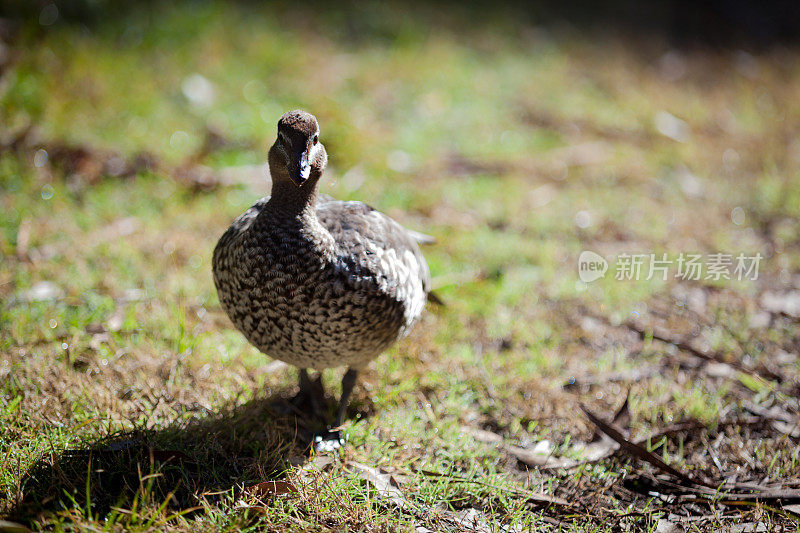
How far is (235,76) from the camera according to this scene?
5.41 metres

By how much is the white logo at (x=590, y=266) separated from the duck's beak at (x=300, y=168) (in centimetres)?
228

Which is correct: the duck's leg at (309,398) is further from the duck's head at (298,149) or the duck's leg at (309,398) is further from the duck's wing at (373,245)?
the duck's head at (298,149)

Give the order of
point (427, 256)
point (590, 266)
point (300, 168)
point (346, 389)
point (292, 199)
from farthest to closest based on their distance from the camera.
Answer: point (590, 266) < point (427, 256) < point (346, 389) < point (292, 199) < point (300, 168)

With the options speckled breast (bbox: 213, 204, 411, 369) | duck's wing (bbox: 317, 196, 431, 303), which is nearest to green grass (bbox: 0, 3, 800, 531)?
speckled breast (bbox: 213, 204, 411, 369)

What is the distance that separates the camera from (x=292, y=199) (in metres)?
2.35

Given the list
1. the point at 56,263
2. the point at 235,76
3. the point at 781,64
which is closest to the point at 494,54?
the point at 235,76

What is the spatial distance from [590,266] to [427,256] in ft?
3.50

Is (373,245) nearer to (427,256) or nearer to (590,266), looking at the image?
(427,256)

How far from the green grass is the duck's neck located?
888 millimetres

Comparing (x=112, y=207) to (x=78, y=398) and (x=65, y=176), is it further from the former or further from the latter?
(x=78, y=398)

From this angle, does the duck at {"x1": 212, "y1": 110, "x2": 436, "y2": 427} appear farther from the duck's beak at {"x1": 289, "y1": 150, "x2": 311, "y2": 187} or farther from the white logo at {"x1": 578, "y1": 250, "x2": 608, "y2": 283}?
the white logo at {"x1": 578, "y1": 250, "x2": 608, "y2": 283}

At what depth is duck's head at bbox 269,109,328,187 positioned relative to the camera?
2229mm

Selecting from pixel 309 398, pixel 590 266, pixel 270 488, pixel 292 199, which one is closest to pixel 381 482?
pixel 270 488

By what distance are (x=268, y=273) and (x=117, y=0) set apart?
15.2ft
